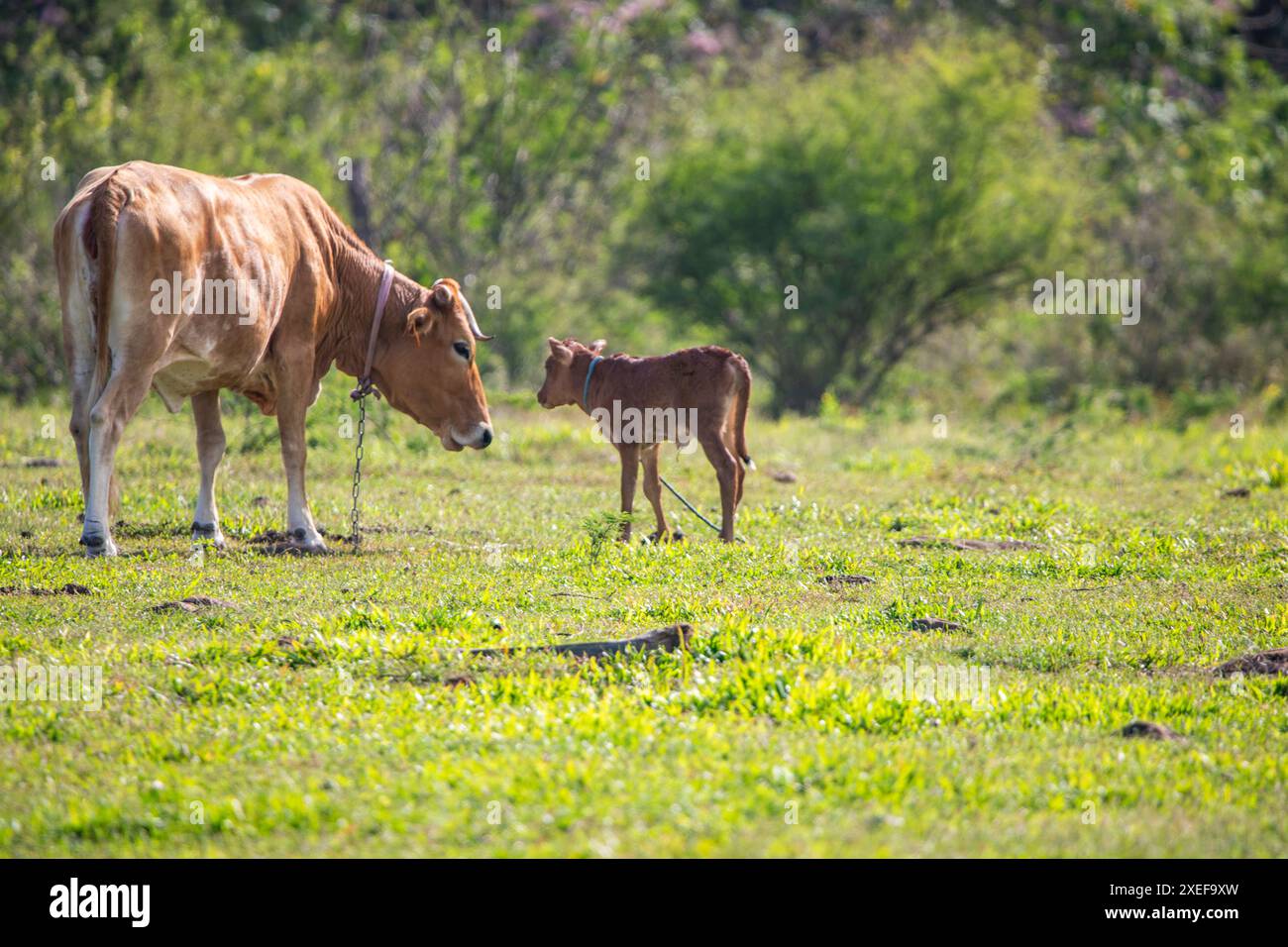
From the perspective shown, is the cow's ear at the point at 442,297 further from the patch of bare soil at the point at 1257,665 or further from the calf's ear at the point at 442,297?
the patch of bare soil at the point at 1257,665

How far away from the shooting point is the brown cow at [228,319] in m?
8.88

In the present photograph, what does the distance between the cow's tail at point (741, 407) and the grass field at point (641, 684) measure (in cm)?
64

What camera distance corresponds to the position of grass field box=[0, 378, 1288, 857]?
5.50m

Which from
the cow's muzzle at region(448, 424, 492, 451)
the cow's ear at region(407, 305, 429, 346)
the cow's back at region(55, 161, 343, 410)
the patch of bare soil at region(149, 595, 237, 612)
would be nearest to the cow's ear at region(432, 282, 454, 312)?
the cow's ear at region(407, 305, 429, 346)

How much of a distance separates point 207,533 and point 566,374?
2676 millimetres

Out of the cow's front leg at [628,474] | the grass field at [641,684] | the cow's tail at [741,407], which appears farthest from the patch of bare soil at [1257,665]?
the cow's front leg at [628,474]

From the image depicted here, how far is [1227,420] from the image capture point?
1966cm

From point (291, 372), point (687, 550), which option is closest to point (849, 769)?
point (687, 550)

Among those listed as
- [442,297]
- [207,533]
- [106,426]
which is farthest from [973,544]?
[106,426]

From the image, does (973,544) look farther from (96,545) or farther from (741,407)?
(96,545)

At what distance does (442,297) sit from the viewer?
34.4 ft

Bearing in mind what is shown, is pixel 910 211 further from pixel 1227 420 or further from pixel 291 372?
pixel 291 372

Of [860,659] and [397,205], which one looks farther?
[397,205]
